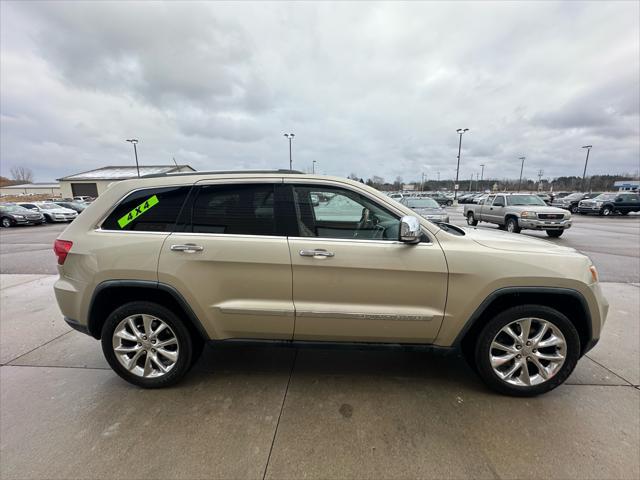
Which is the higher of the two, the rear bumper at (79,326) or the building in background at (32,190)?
the rear bumper at (79,326)

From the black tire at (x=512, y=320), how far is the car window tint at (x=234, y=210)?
6.43ft

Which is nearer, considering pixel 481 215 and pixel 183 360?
pixel 183 360

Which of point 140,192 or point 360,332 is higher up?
point 140,192

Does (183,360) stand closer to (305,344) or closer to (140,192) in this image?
(305,344)

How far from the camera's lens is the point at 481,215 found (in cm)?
1504

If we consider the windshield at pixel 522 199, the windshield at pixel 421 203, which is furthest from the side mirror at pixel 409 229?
the windshield at pixel 522 199

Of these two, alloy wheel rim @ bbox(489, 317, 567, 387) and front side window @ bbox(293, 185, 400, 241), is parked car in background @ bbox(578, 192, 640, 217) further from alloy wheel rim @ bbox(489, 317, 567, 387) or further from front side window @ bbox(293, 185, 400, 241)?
front side window @ bbox(293, 185, 400, 241)

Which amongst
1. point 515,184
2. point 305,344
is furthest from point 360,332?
point 515,184

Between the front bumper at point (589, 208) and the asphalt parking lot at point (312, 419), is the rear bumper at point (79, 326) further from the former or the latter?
the front bumper at point (589, 208)

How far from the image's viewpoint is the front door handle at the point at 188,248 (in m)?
2.47

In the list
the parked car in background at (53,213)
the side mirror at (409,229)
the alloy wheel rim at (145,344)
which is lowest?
the parked car in background at (53,213)

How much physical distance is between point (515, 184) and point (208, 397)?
377 ft

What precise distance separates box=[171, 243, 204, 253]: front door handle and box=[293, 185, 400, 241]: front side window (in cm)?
83

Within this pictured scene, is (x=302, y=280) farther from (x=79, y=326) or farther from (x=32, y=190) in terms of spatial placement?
(x=32, y=190)
